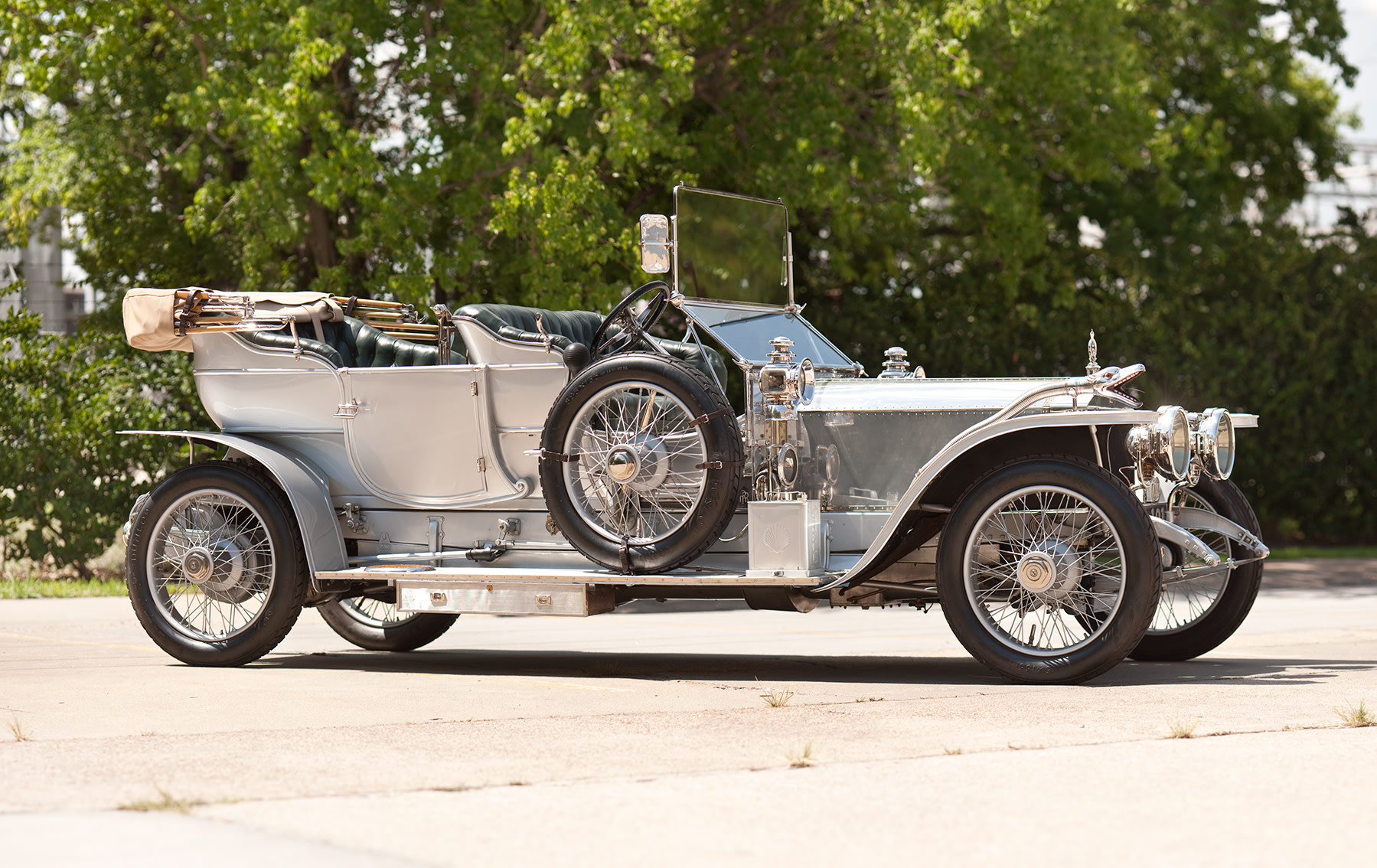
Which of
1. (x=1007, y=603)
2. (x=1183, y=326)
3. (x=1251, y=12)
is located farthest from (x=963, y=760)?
(x=1251, y=12)

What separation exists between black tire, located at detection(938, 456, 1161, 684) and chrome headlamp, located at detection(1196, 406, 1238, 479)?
3.12ft

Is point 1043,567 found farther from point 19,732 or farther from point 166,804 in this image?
point 19,732

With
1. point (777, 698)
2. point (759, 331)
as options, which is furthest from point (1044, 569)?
point (759, 331)

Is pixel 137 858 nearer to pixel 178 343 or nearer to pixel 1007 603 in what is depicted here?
pixel 1007 603

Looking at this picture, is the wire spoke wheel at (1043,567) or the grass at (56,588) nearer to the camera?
the wire spoke wheel at (1043,567)

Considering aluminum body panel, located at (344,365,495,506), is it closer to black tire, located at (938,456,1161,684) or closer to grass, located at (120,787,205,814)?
black tire, located at (938,456,1161,684)

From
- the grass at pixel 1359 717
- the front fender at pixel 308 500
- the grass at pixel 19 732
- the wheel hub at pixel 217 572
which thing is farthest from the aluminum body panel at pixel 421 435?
the grass at pixel 1359 717

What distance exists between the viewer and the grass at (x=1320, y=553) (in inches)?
690

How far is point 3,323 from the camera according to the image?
1338 centimetres

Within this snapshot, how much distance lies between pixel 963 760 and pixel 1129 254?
13775 mm

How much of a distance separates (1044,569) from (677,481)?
1717 mm

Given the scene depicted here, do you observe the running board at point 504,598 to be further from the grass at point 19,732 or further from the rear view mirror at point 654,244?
the grass at point 19,732

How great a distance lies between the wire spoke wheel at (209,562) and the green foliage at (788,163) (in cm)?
546

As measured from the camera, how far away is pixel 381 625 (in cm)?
887
